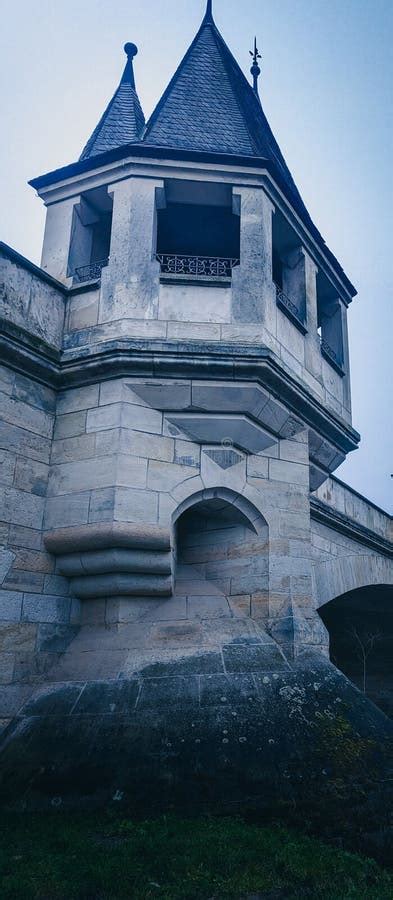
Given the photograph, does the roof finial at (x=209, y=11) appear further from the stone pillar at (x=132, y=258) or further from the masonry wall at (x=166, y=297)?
the stone pillar at (x=132, y=258)

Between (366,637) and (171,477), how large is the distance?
10971mm

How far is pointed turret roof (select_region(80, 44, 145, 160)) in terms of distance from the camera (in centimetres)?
978

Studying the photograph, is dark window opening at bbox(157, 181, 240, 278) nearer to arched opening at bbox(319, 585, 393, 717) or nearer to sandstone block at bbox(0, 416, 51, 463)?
sandstone block at bbox(0, 416, 51, 463)

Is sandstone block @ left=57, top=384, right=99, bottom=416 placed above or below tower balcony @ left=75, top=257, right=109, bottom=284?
below

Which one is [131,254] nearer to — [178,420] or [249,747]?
[178,420]

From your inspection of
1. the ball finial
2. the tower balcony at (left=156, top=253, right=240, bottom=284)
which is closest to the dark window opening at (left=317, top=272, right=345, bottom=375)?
the tower balcony at (left=156, top=253, right=240, bottom=284)

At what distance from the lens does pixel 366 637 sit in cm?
1625

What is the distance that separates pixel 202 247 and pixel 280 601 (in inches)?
183

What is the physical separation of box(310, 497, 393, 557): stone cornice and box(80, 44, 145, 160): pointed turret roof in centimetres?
514

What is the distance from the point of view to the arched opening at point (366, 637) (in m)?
13.7

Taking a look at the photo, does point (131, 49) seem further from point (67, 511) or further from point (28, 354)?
point (67, 511)

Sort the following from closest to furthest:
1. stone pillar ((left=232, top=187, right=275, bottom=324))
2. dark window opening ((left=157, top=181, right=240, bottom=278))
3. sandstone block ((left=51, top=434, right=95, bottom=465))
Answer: sandstone block ((left=51, top=434, right=95, bottom=465)) → stone pillar ((left=232, top=187, right=275, bottom=324)) → dark window opening ((left=157, top=181, right=240, bottom=278))

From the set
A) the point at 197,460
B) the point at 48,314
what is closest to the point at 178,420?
the point at 197,460

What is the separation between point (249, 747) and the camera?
17.6 ft
